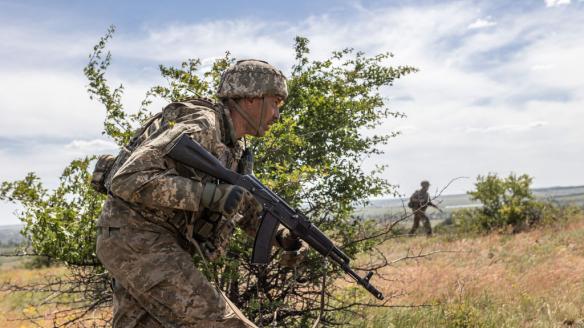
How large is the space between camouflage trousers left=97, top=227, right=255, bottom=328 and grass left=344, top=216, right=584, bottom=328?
253cm

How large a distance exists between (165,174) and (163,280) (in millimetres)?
555

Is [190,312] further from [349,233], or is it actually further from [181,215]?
[349,233]

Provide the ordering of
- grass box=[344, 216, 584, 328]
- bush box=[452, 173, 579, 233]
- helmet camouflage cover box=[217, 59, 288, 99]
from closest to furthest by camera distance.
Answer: helmet camouflage cover box=[217, 59, 288, 99], grass box=[344, 216, 584, 328], bush box=[452, 173, 579, 233]

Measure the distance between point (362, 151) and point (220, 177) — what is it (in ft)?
11.2

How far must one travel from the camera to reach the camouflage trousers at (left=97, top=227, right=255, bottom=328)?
9.16 feet

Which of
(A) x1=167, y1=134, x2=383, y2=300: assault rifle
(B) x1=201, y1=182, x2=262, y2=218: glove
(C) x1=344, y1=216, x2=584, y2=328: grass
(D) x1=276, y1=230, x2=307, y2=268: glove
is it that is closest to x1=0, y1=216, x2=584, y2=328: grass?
(C) x1=344, y1=216, x2=584, y2=328: grass

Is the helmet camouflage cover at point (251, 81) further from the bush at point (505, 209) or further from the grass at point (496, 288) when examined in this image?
the bush at point (505, 209)

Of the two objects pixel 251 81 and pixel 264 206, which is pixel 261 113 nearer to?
pixel 251 81

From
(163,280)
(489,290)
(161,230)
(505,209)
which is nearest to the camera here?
(163,280)

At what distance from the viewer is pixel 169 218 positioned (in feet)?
9.74

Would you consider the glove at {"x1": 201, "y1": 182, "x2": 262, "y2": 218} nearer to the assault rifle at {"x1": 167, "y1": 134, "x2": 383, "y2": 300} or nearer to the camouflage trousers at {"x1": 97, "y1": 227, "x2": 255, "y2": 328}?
the assault rifle at {"x1": 167, "y1": 134, "x2": 383, "y2": 300}

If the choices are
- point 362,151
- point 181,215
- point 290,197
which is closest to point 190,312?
point 181,215

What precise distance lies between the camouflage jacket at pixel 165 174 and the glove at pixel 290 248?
627 mm

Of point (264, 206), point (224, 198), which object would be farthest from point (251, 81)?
point (224, 198)
